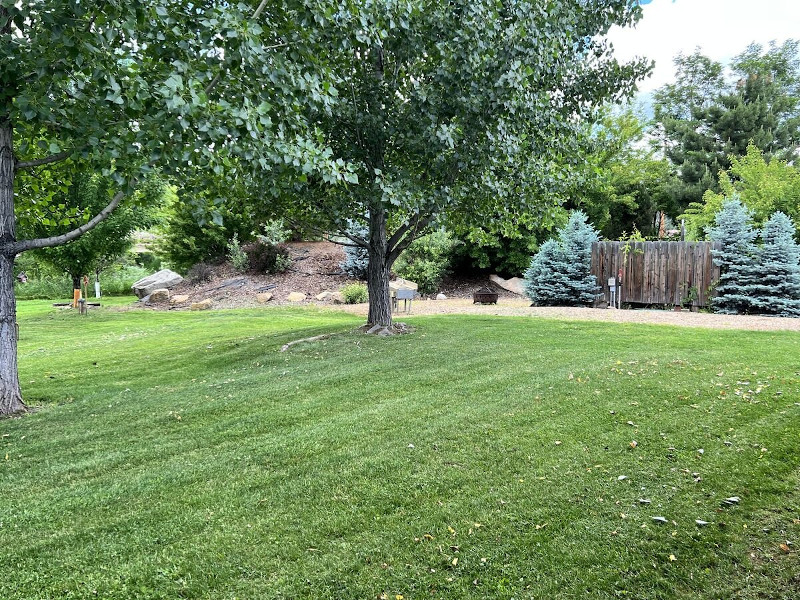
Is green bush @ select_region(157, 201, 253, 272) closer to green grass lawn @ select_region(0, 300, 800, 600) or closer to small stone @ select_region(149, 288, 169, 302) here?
small stone @ select_region(149, 288, 169, 302)

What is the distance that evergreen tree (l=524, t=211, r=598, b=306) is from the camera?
528 inches

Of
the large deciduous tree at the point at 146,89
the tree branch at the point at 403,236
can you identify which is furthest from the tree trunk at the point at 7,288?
the tree branch at the point at 403,236

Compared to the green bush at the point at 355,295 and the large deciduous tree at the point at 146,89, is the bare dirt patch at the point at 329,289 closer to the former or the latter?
the green bush at the point at 355,295

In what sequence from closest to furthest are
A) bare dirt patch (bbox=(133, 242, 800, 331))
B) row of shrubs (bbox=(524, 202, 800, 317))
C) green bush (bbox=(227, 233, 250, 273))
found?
bare dirt patch (bbox=(133, 242, 800, 331)) < row of shrubs (bbox=(524, 202, 800, 317)) < green bush (bbox=(227, 233, 250, 273))

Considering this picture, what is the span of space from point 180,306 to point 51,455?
46.8 ft

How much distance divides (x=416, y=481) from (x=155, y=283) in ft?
62.2

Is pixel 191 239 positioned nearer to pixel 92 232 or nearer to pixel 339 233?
pixel 92 232

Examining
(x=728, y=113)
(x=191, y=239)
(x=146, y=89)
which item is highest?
(x=728, y=113)

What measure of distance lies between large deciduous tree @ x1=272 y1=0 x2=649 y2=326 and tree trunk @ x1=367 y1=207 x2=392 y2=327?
0.07ft

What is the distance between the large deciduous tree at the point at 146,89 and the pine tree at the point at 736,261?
10978mm

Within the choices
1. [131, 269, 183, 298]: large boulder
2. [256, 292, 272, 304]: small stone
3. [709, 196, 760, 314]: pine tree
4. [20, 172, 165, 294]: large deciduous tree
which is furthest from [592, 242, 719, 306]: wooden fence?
[131, 269, 183, 298]: large boulder

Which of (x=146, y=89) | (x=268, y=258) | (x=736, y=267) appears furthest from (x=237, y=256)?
(x=146, y=89)

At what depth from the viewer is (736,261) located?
12.0 metres

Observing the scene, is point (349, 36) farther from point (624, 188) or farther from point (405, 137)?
point (624, 188)
